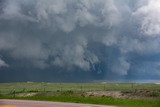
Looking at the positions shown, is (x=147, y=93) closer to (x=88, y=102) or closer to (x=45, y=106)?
(x=88, y=102)

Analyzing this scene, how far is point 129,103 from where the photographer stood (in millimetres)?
61156

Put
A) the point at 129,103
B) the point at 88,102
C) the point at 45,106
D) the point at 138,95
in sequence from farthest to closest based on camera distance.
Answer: the point at 138,95 < the point at 88,102 < the point at 129,103 < the point at 45,106

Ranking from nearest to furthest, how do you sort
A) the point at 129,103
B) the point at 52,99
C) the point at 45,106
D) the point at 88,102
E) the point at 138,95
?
the point at 45,106, the point at 129,103, the point at 88,102, the point at 52,99, the point at 138,95

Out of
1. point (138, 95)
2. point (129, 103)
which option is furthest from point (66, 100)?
point (138, 95)

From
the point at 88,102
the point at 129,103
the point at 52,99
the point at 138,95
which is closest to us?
the point at 129,103

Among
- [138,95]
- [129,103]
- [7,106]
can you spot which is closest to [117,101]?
→ [129,103]

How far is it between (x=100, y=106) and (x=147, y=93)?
3231 cm

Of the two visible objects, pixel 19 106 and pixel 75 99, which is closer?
pixel 19 106

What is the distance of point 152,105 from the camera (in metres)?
58.6

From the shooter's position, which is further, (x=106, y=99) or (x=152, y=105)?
(x=106, y=99)

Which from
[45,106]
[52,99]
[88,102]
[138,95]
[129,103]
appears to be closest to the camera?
[45,106]

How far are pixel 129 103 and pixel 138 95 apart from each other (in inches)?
995

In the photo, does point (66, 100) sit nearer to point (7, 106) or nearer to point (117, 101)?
point (117, 101)

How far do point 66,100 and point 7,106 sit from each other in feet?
50.2
